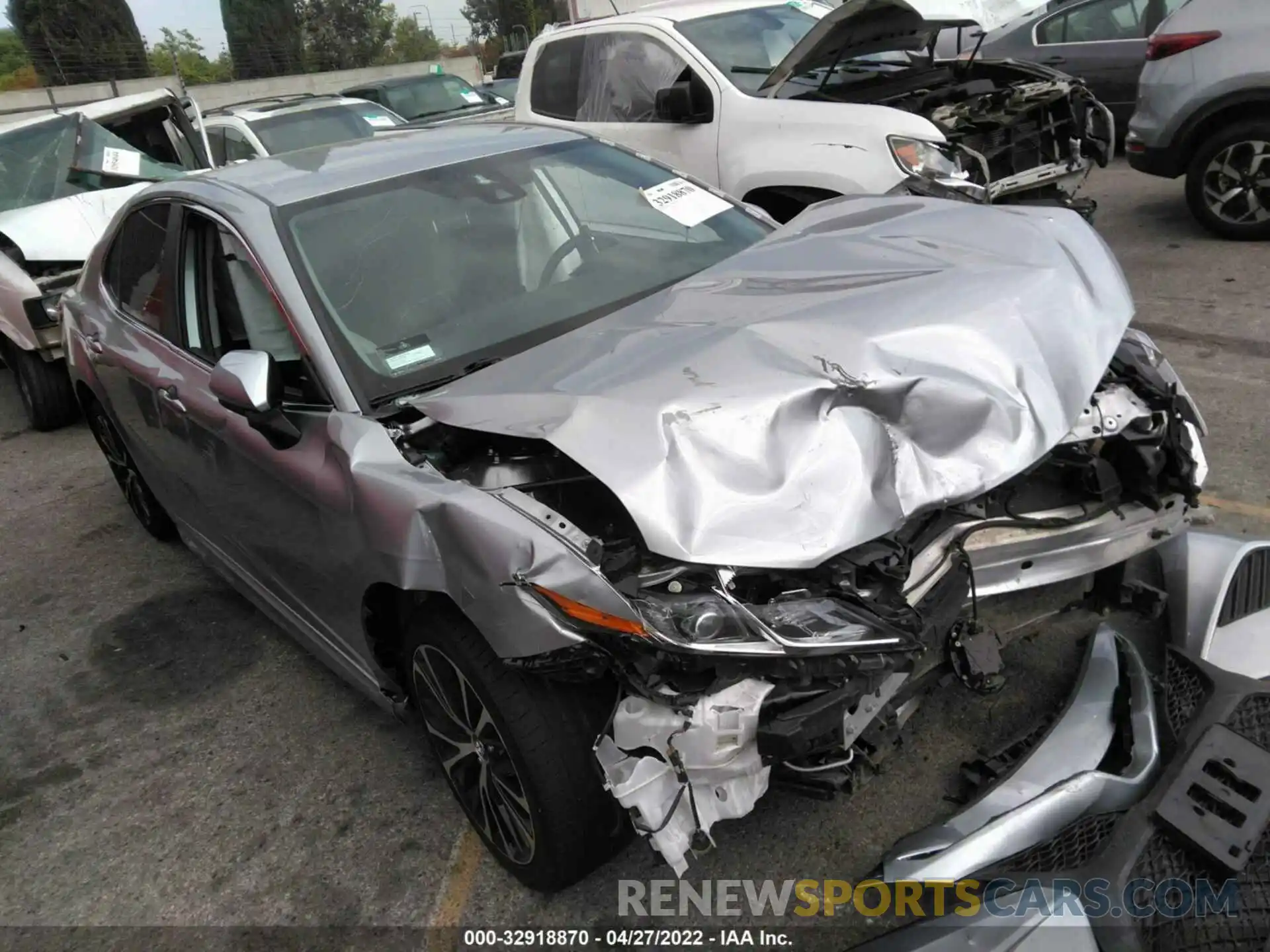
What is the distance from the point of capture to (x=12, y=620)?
420 cm

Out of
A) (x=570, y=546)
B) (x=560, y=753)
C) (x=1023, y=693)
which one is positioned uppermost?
(x=570, y=546)

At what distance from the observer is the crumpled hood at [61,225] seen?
619 cm

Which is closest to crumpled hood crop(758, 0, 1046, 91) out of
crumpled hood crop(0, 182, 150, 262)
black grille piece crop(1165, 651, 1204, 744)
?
black grille piece crop(1165, 651, 1204, 744)

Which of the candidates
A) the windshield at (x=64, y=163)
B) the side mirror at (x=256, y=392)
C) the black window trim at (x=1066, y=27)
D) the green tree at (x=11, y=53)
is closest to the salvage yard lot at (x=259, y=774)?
the side mirror at (x=256, y=392)

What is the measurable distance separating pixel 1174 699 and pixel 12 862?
328 cm

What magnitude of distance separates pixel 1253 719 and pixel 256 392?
2.43m

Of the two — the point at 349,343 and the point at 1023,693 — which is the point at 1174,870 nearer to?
the point at 1023,693

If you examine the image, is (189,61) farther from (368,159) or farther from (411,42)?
A: (368,159)

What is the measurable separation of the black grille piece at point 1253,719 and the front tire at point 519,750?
131cm

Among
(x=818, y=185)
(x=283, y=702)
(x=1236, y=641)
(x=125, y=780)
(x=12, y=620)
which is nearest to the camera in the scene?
(x=1236, y=641)

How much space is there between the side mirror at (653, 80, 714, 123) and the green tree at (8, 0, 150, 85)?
77.0ft

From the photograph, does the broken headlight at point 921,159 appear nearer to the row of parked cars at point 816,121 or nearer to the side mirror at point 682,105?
the row of parked cars at point 816,121

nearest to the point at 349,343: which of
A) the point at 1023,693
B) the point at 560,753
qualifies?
the point at 560,753

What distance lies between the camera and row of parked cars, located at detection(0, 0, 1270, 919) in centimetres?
188
